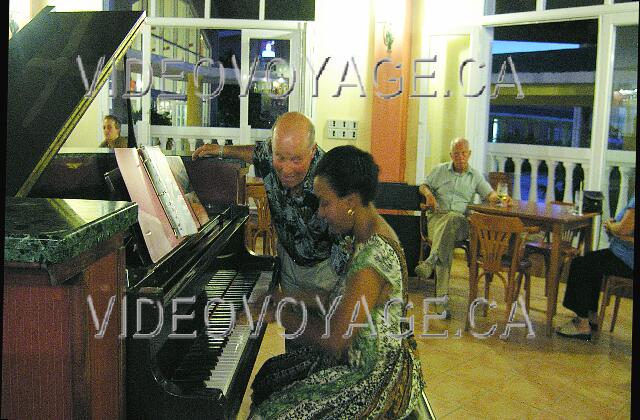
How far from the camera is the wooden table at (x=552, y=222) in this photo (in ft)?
14.3

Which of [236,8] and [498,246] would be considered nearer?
[498,246]

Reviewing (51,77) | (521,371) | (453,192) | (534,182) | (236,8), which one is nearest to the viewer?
(51,77)

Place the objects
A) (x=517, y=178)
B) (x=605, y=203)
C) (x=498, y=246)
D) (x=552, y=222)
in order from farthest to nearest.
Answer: (x=517, y=178) < (x=605, y=203) < (x=552, y=222) < (x=498, y=246)

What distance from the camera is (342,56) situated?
6930 millimetres

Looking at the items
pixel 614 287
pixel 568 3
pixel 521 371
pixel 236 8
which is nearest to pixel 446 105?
pixel 568 3

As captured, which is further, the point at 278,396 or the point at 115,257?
the point at 278,396

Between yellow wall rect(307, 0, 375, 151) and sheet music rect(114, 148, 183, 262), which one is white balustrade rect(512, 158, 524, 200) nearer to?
yellow wall rect(307, 0, 375, 151)

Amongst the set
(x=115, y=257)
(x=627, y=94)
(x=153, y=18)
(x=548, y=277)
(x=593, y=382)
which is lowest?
(x=593, y=382)

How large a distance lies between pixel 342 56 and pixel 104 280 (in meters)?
6.05

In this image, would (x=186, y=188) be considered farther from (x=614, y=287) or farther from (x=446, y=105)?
(x=446, y=105)

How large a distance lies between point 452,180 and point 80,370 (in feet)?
15.0

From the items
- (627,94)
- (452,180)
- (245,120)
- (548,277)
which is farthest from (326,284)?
(245,120)

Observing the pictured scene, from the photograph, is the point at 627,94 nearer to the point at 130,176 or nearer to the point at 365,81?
the point at 365,81

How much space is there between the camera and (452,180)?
5367 mm
